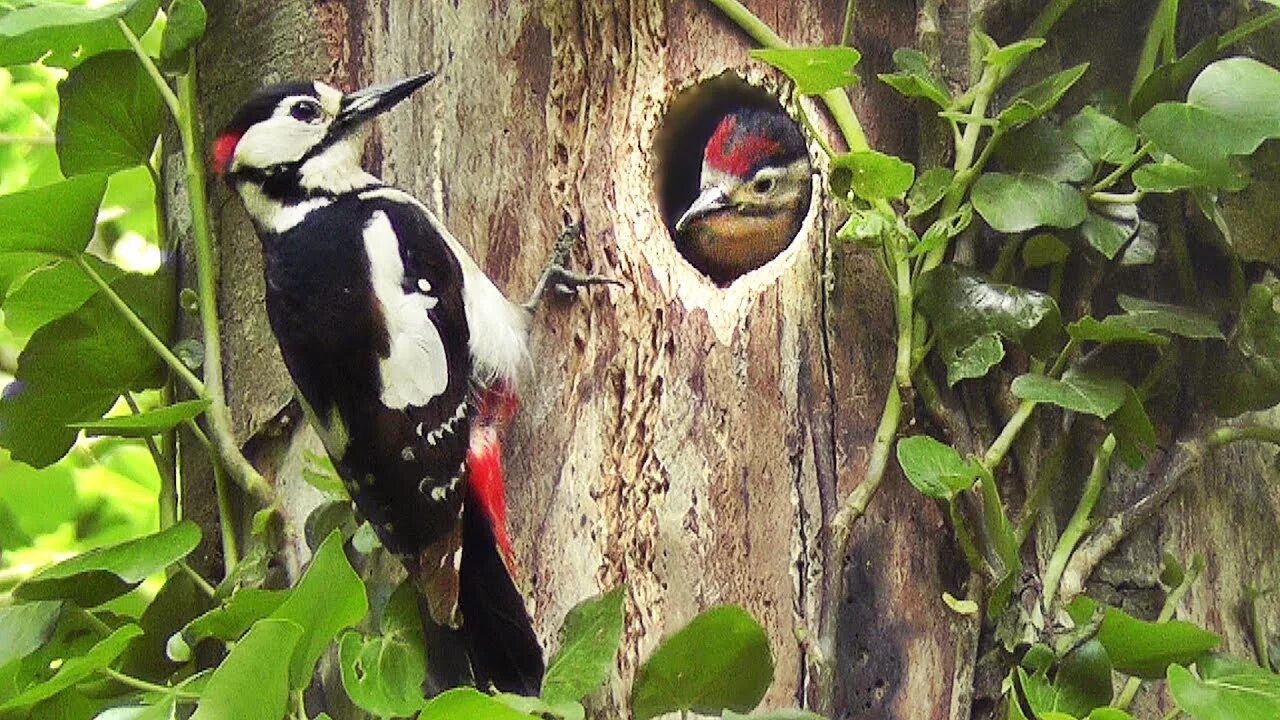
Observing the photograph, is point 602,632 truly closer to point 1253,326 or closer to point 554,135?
point 554,135

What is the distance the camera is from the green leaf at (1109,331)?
128 cm

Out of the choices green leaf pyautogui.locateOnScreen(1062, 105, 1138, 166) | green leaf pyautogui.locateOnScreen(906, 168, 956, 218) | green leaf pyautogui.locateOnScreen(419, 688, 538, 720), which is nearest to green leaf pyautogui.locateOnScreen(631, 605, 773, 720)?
green leaf pyautogui.locateOnScreen(419, 688, 538, 720)

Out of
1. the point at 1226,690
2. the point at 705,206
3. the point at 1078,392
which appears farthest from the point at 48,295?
the point at 1226,690

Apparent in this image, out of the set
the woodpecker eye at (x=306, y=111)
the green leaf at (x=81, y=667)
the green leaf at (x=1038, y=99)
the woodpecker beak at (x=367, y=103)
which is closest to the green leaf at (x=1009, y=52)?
the green leaf at (x=1038, y=99)

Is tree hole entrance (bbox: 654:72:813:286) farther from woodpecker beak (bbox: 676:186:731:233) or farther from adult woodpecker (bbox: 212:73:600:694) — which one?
adult woodpecker (bbox: 212:73:600:694)

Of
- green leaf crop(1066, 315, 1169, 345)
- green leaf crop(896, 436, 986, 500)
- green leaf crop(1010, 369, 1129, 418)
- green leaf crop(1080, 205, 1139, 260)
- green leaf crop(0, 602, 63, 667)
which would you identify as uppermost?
green leaf crop(1080, 205, 1139, 260)

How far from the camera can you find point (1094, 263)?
54.4 inches

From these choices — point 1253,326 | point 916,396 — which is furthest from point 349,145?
point 1253,326

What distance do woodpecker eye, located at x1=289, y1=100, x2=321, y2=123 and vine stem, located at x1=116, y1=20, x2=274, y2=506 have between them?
15cm

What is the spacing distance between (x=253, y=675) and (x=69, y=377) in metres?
0.52

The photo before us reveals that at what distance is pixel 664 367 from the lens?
1.36 m

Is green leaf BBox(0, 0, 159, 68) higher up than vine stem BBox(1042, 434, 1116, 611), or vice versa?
green leaf BBox(0, 0, 159, 68)

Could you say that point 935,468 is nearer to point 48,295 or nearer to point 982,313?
point 982,313

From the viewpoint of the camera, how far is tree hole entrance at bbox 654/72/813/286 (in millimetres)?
1675
